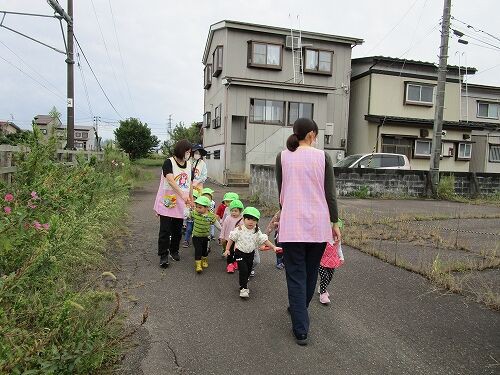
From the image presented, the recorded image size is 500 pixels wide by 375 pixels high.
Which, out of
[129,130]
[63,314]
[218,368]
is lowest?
[218,368]

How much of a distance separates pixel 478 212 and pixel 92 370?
10.3m

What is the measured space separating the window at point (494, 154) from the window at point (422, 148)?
541 cm

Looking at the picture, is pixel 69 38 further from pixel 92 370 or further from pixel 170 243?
pixel 92 370

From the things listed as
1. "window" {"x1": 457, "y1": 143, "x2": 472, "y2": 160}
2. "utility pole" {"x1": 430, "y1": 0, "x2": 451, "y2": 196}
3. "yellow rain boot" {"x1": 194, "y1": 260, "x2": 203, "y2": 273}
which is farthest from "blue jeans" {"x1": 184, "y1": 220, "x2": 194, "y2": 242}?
"window" {"x1": 457, "y1": 143, "x2": 472, "y2": 160}

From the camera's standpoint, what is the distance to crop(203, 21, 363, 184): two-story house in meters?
18.7

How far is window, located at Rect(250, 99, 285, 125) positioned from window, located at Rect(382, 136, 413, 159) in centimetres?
597

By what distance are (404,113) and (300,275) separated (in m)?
20.6

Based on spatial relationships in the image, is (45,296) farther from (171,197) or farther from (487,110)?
(487,110)

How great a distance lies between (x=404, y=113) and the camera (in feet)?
70.4

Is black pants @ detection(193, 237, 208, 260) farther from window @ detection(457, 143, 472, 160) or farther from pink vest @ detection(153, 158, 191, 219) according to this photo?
window @ detection(457, 143, 472, 160)

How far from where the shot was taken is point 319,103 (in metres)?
20.0

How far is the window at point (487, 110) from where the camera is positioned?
2520cm

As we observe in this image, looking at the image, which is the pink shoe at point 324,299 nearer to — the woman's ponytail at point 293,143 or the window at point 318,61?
the woman's ponytail at point 293,143

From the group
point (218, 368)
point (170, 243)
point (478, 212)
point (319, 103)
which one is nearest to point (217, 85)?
point (319, 103)
